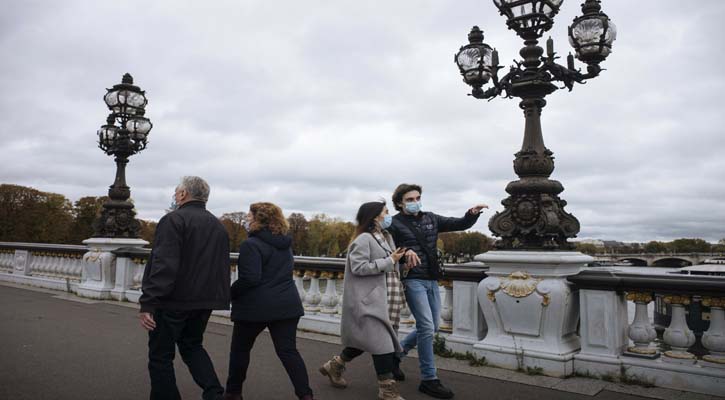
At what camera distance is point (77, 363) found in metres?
5.92

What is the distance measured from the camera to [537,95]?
21.3 feet

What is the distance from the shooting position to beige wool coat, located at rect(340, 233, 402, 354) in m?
Answer: 4.59

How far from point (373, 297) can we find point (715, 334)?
10.4 feet

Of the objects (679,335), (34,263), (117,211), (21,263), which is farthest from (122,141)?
(679,335)

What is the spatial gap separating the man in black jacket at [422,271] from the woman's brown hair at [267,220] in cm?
120

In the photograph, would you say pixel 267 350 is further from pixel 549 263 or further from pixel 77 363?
pixel 549 263

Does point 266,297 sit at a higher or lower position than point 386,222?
lower

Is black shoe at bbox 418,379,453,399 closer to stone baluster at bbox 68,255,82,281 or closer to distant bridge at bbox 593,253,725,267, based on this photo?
stone baluster at bbox 68,255,82,281

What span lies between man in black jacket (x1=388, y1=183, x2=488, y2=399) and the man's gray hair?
1.79 metres

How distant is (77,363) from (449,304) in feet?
14.1

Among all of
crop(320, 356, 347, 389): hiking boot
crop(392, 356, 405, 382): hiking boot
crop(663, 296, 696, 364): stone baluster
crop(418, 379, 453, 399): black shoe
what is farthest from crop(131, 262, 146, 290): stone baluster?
crop(663, 296, 696, 364): stone baluster

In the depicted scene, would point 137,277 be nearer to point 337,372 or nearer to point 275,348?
point 337,372

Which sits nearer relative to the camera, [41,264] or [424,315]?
[424,315]

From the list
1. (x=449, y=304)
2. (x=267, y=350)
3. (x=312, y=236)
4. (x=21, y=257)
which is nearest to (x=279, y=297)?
(x=267, y=350)
